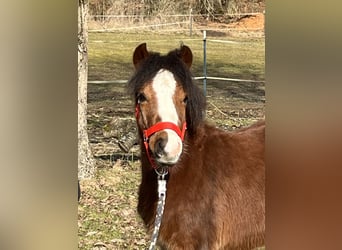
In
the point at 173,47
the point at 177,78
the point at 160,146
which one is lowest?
the point at 160,146

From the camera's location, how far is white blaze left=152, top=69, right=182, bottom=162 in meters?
1.71

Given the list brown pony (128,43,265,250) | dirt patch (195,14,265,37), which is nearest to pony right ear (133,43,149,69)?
brown pony (128,43,265,250)

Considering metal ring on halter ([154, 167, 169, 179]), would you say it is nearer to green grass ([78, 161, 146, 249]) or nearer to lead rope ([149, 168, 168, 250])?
lead rope ([149, 168, 168, 250])

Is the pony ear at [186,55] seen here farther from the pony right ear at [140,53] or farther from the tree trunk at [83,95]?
the tree trunk at [83,95]

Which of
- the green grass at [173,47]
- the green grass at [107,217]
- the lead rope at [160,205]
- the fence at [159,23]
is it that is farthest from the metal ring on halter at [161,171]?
the fence at [159,23]

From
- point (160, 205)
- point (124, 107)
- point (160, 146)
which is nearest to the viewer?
point (160, 146)

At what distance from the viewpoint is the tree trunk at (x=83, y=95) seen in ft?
6.68

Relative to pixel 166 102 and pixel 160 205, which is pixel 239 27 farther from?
pixel 160 205

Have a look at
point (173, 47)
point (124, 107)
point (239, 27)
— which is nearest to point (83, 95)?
point (124, 107)

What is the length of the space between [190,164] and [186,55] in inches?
16.7

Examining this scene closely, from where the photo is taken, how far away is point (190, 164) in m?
1.89

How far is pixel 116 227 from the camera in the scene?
2094 mm
